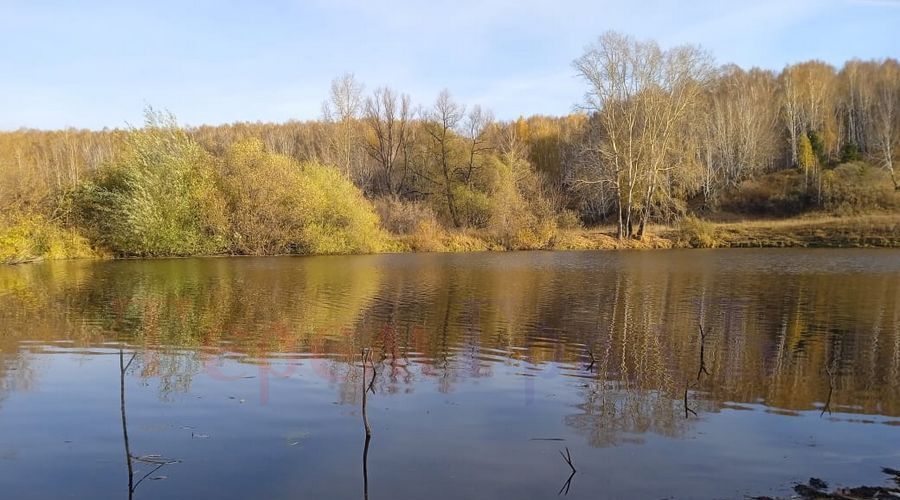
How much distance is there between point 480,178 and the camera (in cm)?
5822

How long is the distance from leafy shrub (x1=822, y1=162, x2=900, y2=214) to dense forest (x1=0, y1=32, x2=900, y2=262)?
168 millimetres

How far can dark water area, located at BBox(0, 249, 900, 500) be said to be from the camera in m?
6.27

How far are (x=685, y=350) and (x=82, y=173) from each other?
4928cm

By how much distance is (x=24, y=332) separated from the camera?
1420 cm

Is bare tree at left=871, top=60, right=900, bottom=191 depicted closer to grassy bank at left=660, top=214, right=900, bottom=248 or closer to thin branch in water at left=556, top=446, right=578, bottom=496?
grassy bank at left=660, top=214, right=900, bottom=248

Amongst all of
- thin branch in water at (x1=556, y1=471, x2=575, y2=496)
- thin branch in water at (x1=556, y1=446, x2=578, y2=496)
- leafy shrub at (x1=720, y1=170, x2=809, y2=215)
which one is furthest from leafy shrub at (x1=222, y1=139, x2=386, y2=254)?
leafy shrub at (x1=720, y1=170, x2=809, y2=215)

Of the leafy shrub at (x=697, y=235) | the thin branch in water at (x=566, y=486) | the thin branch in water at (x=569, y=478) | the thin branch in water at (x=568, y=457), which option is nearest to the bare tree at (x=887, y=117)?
the leafy shrub at (x=697, y=235)

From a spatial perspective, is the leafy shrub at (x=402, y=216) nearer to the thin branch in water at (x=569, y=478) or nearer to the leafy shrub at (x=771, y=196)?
the leafy shrub at (x=771, y=196)

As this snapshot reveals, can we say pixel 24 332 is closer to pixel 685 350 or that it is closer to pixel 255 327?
pixel 255 327

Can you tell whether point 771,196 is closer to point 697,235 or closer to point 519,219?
point 697,235

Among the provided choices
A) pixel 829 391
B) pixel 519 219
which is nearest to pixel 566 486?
pixel 829 391

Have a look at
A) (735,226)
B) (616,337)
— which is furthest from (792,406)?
(735,226)

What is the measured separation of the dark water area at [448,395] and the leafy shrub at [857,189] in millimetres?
46897

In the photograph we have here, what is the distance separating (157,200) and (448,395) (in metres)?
38.4
